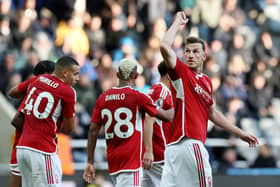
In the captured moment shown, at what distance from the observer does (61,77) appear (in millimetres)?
8633

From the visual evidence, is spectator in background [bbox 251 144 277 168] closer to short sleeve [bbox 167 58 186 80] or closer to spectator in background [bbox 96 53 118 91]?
spectator in background [bbox 96 53 118 91]

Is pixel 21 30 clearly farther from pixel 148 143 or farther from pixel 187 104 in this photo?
pixel 187 104

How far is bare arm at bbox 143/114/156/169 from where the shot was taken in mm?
8453

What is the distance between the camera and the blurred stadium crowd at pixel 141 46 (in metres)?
15.0

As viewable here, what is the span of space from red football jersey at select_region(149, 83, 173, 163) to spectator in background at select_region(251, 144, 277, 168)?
628cm

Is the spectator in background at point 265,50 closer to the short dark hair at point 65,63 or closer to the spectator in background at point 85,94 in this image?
the spectator in background at point 85,94

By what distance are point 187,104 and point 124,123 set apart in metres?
0.90

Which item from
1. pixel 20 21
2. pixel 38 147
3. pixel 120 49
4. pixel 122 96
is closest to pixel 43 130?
pixel 38 147

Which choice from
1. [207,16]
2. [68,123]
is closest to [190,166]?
[68,123]

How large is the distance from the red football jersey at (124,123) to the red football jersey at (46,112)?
0.46 metres

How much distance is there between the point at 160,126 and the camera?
31.9 ft

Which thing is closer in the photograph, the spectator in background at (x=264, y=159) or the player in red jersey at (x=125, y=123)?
the player in red jersey at (x=125, y=123)

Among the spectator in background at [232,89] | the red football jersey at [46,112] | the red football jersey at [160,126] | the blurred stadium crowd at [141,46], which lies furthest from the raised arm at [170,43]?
the spectator in background at [232,89]

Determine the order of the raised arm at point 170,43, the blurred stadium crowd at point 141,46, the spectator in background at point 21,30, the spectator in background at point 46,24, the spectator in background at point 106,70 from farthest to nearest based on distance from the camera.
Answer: the spectator in background at point 46,24 < the spectator in background at point 106,70 < the spectator in background at point 21,30 < the blurred stadium crowd at point 141,46 < the raised arm at point 170,43
